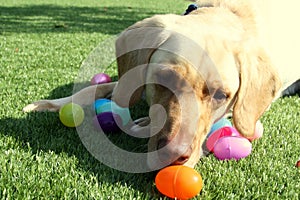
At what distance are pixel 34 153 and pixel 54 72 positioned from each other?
8.61 feet

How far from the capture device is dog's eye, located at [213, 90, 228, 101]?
293 centimetres

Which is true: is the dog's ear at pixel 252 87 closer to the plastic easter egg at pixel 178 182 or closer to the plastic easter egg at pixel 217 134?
the plastic easter egg at pixel 217 134

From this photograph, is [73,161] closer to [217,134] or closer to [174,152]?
[174,152]

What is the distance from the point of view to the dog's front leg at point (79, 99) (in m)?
4.07

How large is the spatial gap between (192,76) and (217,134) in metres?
Answer: 0.79

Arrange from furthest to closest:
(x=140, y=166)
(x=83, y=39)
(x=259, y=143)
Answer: (x=83, y=39) → (x=259, y=143) → (x=140, y=166)

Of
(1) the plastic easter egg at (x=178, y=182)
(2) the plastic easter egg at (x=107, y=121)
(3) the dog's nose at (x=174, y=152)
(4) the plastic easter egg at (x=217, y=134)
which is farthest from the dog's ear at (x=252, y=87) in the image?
(2) the plastic easter egg at (x=107, y=121)

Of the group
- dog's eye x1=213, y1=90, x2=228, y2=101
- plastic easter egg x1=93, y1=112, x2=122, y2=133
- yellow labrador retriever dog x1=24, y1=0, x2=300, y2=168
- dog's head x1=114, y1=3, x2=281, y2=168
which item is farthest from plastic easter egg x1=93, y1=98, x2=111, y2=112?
dog's eye x1=213, y1=90, x2=228, y2=101

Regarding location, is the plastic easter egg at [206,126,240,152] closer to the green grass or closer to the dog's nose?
the green grass

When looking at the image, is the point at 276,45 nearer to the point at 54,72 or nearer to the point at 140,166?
the point at 140,166

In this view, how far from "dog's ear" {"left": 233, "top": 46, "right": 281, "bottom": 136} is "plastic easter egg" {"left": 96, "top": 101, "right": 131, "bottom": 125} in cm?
115

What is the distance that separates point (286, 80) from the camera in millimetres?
4715

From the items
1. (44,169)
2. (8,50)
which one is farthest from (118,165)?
(8,50)

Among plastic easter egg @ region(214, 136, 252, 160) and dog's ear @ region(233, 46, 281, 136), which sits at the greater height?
dog's ear @ region(233, 46, 281, 136)
